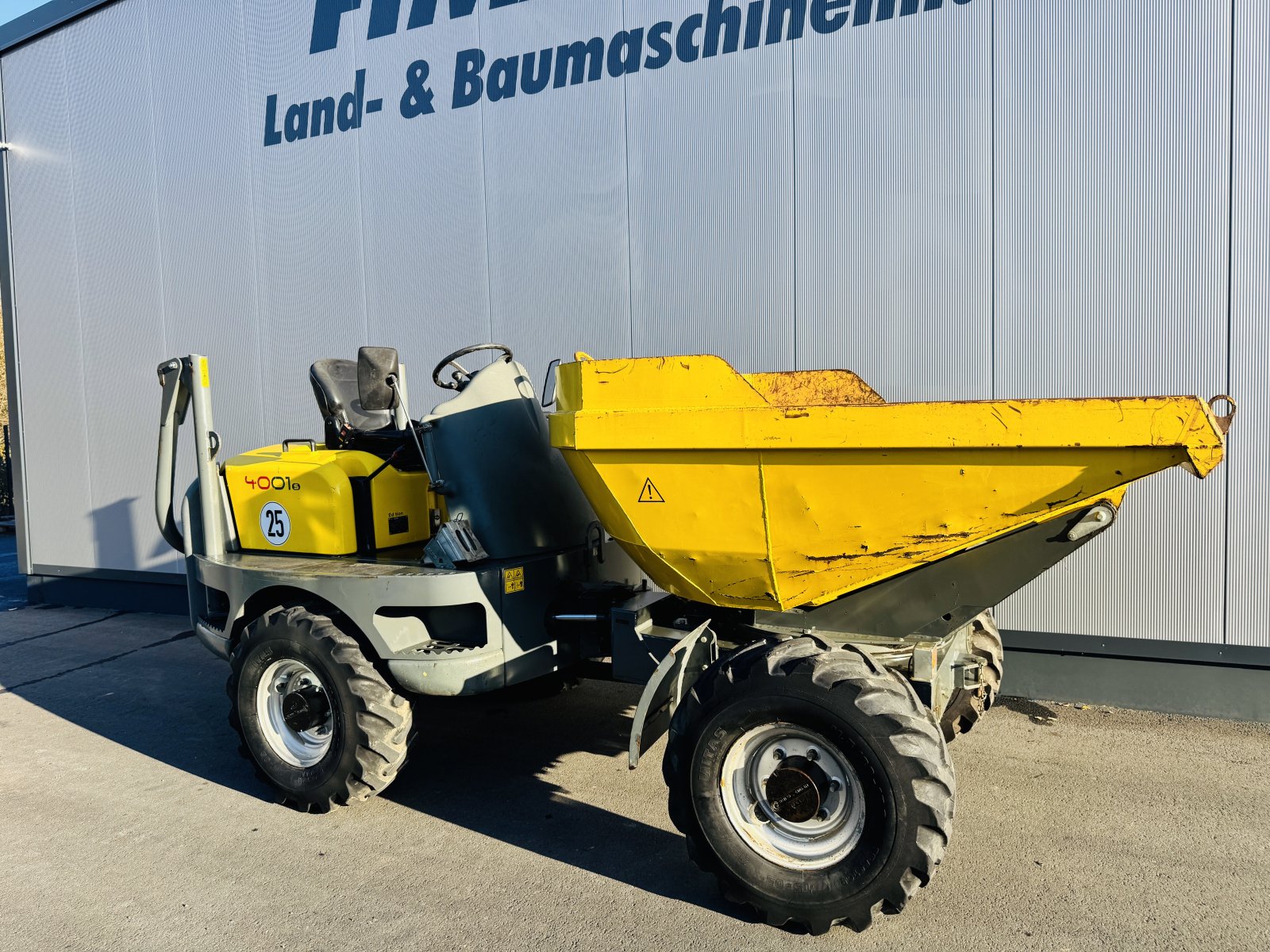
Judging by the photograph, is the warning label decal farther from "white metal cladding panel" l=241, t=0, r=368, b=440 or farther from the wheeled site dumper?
"white metal cladding panel" l=241, t=0, r=368, b=440

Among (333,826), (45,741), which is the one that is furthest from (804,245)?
(45,741)

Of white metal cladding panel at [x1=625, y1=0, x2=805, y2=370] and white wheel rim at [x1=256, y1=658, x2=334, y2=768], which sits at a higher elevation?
white metal cladding panel at [x1=625, y1=0, x2=805, y2=370]

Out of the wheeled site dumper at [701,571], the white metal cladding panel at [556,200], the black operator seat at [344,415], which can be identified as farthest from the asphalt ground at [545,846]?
the white metal cladding panel at [556,200]

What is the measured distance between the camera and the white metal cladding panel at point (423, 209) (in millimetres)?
7008

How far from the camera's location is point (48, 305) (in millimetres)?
9273

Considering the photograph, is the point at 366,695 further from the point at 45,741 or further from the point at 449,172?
the point at 449,172

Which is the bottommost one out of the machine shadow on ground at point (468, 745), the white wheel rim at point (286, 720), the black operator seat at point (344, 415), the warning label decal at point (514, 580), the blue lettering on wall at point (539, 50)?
the machine shadow on ground at point (468, 745)

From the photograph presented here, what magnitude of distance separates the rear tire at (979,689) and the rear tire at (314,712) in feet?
7.85

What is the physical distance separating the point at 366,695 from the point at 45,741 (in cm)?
259

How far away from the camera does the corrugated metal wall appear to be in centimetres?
500

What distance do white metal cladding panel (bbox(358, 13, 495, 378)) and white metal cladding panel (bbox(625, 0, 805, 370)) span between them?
1367 millimetres

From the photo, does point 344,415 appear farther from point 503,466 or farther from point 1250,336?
point 1250,336

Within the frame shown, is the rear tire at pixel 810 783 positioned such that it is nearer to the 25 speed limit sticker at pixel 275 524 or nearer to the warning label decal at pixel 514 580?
the warning label decal at pixel 514 580

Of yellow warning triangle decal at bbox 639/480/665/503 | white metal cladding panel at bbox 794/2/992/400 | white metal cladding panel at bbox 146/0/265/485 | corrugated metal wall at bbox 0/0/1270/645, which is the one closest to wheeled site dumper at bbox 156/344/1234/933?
yellow warning triangle decal at bbox 639/480/665/503
